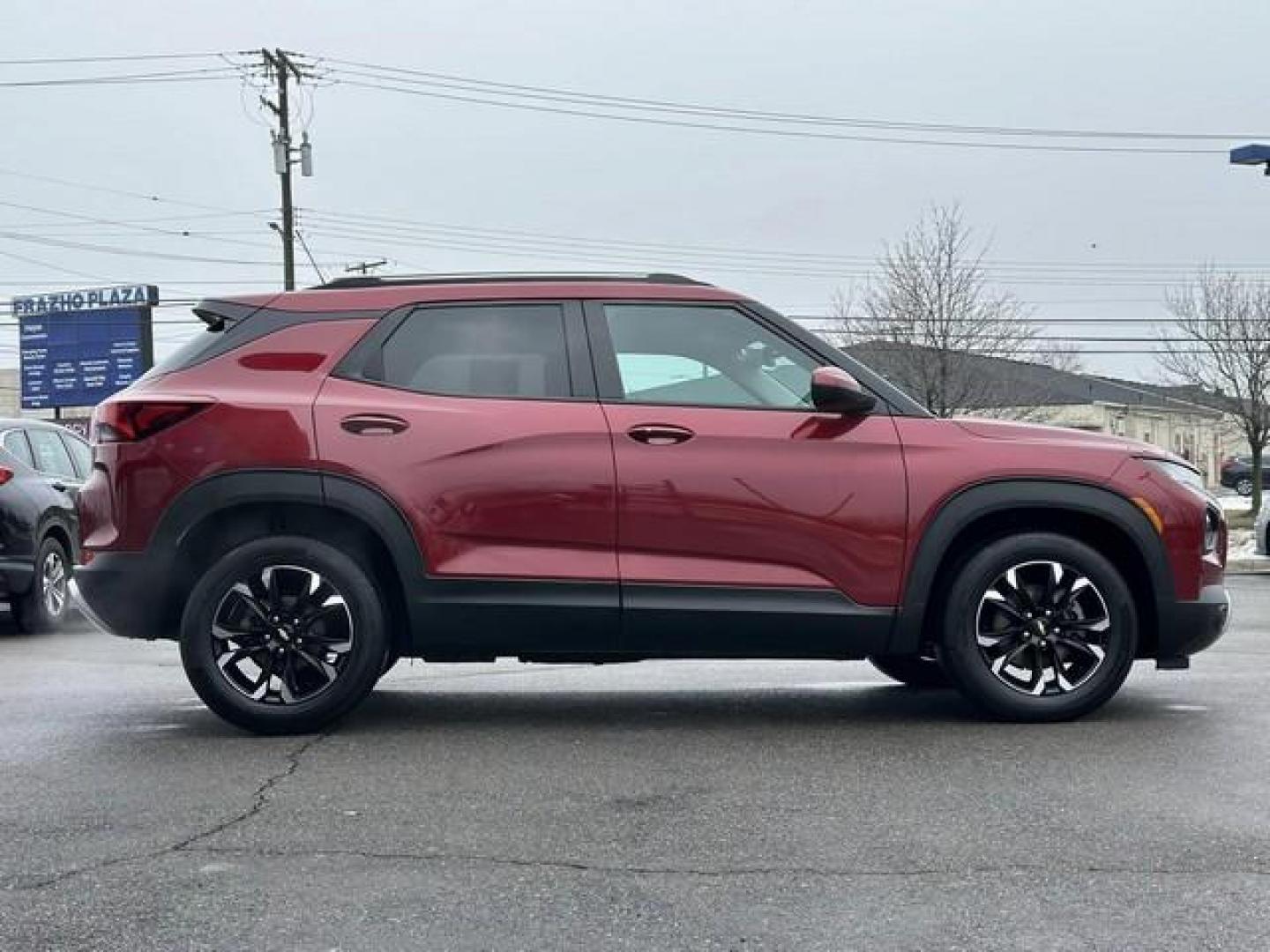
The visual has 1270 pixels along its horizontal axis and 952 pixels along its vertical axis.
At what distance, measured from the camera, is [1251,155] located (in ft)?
74.6

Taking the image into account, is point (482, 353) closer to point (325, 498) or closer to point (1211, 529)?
point (325, 498)

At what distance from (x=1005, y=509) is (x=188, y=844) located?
10.6 feet

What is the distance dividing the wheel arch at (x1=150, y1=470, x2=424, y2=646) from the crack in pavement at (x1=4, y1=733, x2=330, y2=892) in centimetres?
82

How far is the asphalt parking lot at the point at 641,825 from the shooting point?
3.34m

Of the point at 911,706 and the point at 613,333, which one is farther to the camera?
the point at 911,706

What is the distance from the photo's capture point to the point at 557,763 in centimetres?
507

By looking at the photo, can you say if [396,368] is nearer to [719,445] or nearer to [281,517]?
[281,517]

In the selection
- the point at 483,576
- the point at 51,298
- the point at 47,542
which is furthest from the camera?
the point at 51,298

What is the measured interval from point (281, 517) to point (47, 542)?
5.65m

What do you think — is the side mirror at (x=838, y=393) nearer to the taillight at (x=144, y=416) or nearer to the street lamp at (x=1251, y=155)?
the taillight at (x=144, y=416)

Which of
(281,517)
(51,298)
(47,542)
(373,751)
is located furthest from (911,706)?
(51,298)

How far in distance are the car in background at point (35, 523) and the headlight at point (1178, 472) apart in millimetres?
7000

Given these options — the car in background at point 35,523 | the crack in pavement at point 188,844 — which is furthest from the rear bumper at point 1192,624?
the car in background at point 35,523

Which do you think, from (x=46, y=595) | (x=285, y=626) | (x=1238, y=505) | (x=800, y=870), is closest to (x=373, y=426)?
(x=285, y=626)
